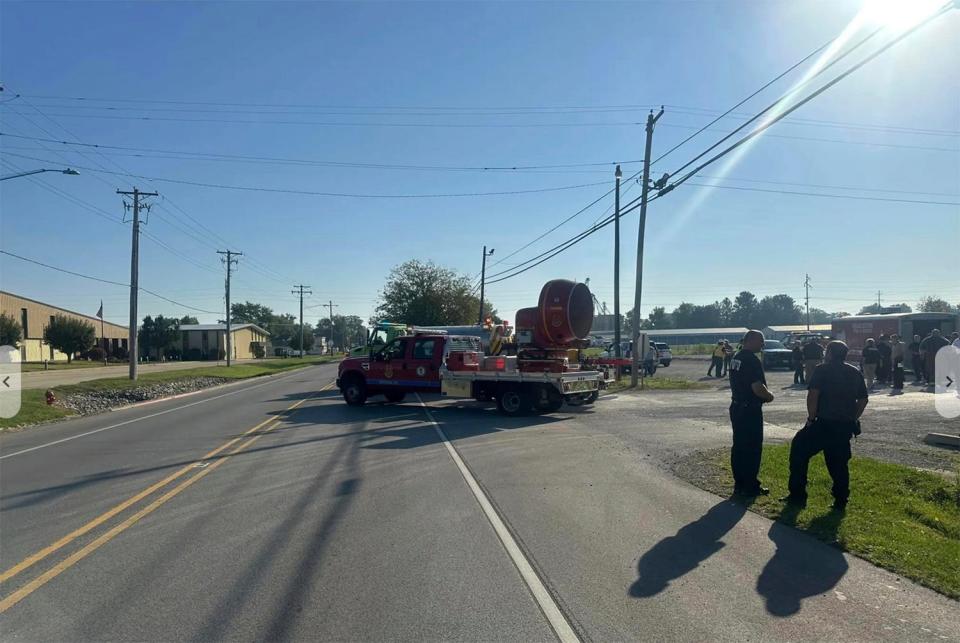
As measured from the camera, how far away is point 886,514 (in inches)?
288

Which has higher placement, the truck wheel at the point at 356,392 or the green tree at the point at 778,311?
the green tree at the point at 778,311

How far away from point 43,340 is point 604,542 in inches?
3130

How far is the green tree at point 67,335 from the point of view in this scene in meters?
70.1

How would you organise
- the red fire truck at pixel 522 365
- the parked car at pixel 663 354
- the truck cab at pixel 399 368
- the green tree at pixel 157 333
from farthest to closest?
the green tree at pixel 157 333, the parked car at pixel 663 354, the truck cab at pixel 399 368, the red fire truck at pixel 522 365

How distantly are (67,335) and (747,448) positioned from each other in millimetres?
75461

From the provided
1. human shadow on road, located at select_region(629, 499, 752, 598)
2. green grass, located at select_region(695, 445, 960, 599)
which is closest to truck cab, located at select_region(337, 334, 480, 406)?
green grass, located at select_region(695, 445, 960, 599)

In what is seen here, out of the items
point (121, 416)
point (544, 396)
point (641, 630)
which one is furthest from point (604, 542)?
point (121, 416)

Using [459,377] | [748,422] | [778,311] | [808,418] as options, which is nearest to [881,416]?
[748,422]

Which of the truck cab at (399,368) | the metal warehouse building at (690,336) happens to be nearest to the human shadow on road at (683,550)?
the truck cab at (399,368)

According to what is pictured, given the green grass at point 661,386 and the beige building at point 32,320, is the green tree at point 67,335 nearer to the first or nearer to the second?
the beige building at point 32,320

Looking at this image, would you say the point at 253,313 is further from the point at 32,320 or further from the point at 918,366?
the point at 918,366

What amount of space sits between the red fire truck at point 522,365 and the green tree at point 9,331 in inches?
2092

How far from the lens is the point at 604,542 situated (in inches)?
262

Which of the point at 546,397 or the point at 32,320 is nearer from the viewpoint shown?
the point at 546,397
